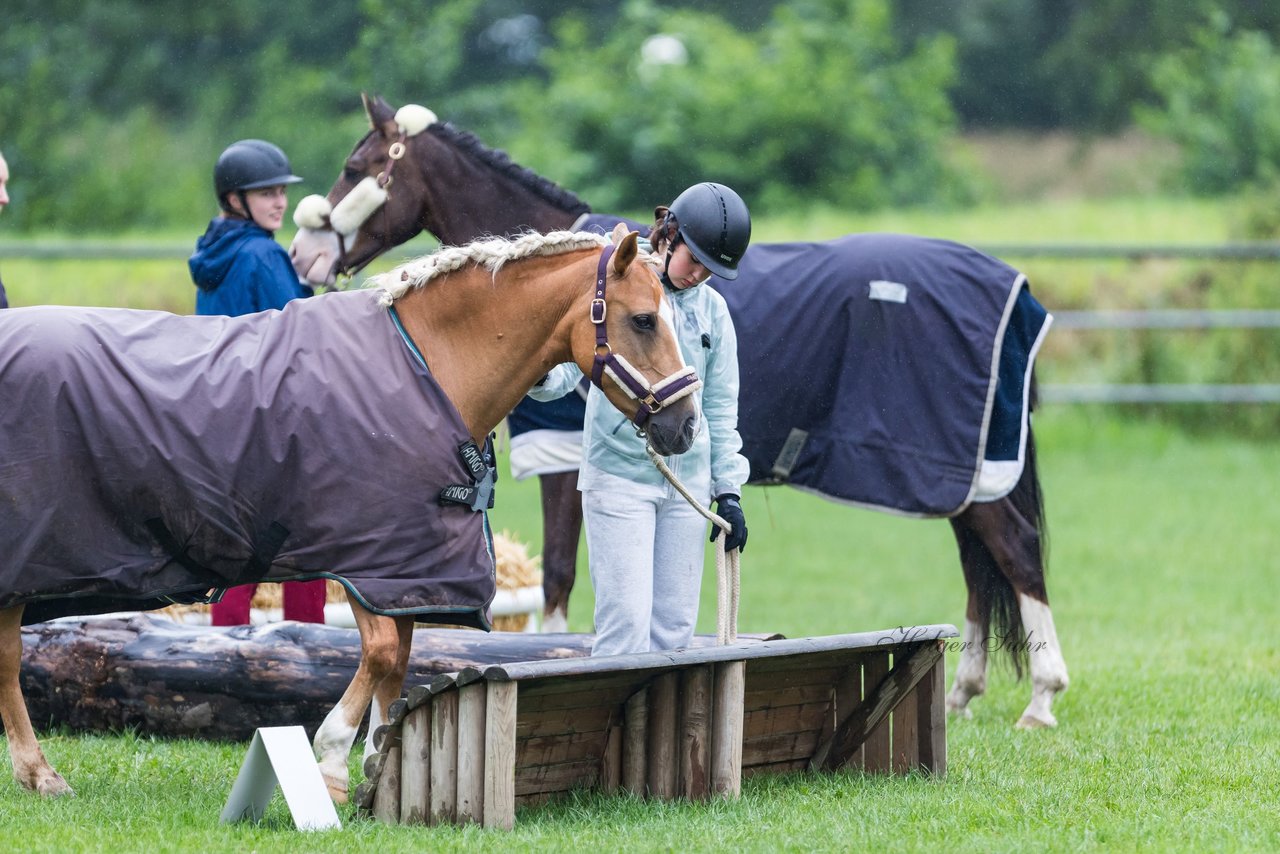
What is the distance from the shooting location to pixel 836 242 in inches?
275

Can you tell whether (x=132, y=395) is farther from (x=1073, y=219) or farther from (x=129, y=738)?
(x=1073, y=219)

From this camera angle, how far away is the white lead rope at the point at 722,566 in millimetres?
5090

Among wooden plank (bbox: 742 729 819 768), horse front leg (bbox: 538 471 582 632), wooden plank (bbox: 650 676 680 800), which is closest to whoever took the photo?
wooden plank (bbox: 650 676 680 800)

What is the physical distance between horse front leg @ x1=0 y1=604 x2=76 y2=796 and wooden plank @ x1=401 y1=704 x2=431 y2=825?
3.80ft

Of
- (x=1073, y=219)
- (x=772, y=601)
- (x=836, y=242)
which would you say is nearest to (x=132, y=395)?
(x=836, y=242)

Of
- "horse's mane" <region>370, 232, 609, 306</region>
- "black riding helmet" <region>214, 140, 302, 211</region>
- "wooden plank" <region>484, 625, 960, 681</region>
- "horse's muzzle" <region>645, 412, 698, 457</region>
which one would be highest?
"black riding helmet" <region>214, 140, 302, 211</region>

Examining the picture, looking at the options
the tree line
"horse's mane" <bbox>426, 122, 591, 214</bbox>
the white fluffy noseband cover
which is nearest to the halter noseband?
"horse's mane" <bbox>426, 122, 591, 214</bbox>

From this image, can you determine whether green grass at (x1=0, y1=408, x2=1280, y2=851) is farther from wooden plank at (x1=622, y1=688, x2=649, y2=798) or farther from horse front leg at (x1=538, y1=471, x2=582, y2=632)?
horse front leg at (x1=538, y1=471, x2=582, y2=632)

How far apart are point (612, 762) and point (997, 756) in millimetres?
1570

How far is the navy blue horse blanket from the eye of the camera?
6.62 m

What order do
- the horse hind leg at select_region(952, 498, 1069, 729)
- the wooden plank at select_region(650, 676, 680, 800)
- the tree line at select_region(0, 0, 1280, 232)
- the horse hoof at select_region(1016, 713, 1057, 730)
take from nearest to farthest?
the wooden plank at select_region(650, 676, 680, 800) < the horse hoof at select_region(1016, 713, 1057, 730) < the horse hind leg at select_region(952, 498, 1069, 729) < the tree line at select_region(0, 0, 1280, 232)

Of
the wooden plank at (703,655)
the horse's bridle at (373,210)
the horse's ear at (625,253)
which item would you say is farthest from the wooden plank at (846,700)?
the horse's bridle at (373,210)

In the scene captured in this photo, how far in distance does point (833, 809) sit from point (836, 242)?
2.89 metres

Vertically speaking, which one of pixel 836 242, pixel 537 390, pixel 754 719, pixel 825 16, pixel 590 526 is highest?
pixel 825 16
